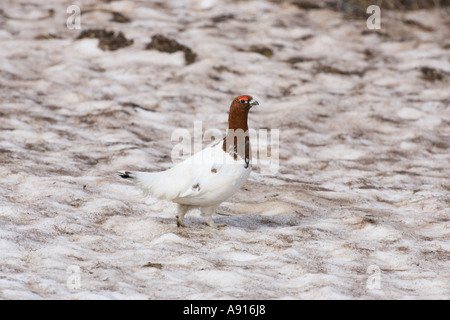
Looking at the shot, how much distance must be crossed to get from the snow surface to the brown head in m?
0.88

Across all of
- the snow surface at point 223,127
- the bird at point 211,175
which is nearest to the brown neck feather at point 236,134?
the bird at point 211,175

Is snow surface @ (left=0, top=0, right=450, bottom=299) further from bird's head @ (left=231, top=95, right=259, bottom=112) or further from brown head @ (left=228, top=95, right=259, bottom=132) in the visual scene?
bird's head @ (left=231, top=95, right=259, bottom=112)

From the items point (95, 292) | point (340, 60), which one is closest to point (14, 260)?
point (95, 292)

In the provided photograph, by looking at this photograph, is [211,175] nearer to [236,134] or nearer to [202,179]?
[202,179]

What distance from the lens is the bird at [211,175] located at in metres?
5.05

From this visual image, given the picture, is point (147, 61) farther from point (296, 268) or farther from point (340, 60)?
point (296, 268)

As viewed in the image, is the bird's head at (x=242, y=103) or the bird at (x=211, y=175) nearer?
the bird at (x=211, y=175)

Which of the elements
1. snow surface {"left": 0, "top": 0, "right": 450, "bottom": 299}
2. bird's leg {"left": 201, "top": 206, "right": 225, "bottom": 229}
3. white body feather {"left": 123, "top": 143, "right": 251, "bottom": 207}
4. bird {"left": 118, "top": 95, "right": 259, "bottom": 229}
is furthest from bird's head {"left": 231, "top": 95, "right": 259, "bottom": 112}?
snow surface {"left": 0, "top": 0, "right": 450, "bottom": 299}

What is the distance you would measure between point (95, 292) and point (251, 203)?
94.4 inches

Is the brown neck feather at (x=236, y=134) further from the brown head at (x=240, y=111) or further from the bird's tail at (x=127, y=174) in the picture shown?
the bird's tail at (x=127, y=174)

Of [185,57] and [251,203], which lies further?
[185,57]

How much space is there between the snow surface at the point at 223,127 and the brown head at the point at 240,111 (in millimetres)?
881

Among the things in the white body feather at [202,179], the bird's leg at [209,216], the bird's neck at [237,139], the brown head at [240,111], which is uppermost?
the brown head at [240,111]

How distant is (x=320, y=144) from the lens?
7848 mm
